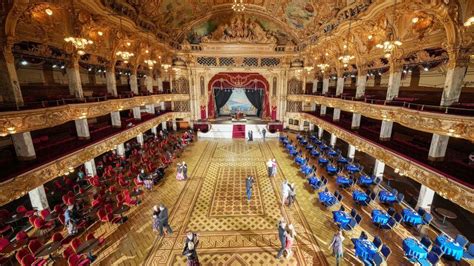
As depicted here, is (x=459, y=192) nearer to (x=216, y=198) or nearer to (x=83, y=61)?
(x=216, y=198)

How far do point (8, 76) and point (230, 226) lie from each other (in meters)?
9.75

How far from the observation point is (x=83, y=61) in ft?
40.0

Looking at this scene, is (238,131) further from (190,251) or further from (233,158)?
(190,251)

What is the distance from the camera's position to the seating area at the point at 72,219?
A: 6117mm

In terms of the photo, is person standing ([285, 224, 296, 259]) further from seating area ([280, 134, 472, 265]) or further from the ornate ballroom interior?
seating area ([280, 134, 472, 265])

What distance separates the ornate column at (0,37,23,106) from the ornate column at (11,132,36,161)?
1.25 meters

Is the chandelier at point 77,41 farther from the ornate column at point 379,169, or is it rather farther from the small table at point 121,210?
the ornate column at point 379,169

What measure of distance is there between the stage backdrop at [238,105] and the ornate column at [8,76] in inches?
757

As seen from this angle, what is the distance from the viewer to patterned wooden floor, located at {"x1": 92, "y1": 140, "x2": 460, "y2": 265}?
666 centimetres

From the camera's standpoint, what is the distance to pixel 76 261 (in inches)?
224

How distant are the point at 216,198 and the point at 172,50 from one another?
16.2m

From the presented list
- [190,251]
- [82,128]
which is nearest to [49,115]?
[82,128]

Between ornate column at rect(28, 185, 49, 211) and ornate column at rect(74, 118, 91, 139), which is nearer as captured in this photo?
ornate column at rect(28, 185, 49, 211)

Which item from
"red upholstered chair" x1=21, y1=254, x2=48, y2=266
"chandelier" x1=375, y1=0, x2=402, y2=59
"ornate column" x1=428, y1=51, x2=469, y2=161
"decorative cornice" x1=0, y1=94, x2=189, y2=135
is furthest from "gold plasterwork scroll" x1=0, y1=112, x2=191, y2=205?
"ornate column" x1=428, y1=51, x2=469, y2=161
